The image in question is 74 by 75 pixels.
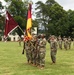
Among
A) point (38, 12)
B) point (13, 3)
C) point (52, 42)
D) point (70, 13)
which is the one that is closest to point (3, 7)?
point (13, 3)

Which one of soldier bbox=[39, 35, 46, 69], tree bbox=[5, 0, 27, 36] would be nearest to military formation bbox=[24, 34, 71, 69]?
soldier bbox=[39, 35, 46, 69]

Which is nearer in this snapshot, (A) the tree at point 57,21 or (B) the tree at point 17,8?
(A) the tree at point 57,21

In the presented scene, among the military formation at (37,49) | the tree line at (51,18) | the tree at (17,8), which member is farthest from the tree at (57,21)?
the military formation at (37,49)

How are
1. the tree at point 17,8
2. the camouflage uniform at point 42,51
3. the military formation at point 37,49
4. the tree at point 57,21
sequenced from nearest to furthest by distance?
1. the camouflage uniform at point 42,51
2. the military formation at point 37,49
3. the tree at point 57,21
4. the tree at point 17,8

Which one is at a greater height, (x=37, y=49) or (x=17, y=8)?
(x=17, y=8)

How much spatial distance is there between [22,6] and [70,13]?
15295 mm

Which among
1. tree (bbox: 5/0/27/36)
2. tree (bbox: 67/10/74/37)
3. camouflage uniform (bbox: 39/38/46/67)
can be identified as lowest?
camouflage uniform (bbox: 39/38/46/67)

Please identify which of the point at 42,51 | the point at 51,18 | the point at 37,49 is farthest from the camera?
the point at 51,18

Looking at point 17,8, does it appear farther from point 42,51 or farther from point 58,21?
point 42,51

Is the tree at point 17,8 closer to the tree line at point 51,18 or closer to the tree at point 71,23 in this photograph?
the tree line at point 51,18

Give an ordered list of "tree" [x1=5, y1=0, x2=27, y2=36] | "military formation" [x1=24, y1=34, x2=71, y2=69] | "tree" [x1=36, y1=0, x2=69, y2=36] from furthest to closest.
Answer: "tree" [x1=5, y1=0, x2=27, y2=36]
"tree" [x1=36, y1=0, x2=69, y2=36]
"military formation" [x1=24, y1=34, x2=71, y2=69]

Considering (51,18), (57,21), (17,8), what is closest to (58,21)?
(57,21)

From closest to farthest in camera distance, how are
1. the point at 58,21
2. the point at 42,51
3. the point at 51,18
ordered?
the point at 42,51 < the point at 58,21 < the point at 51,18

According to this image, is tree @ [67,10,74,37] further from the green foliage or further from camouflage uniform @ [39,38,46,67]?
camouflage uniform @ [39,38,46,67]
